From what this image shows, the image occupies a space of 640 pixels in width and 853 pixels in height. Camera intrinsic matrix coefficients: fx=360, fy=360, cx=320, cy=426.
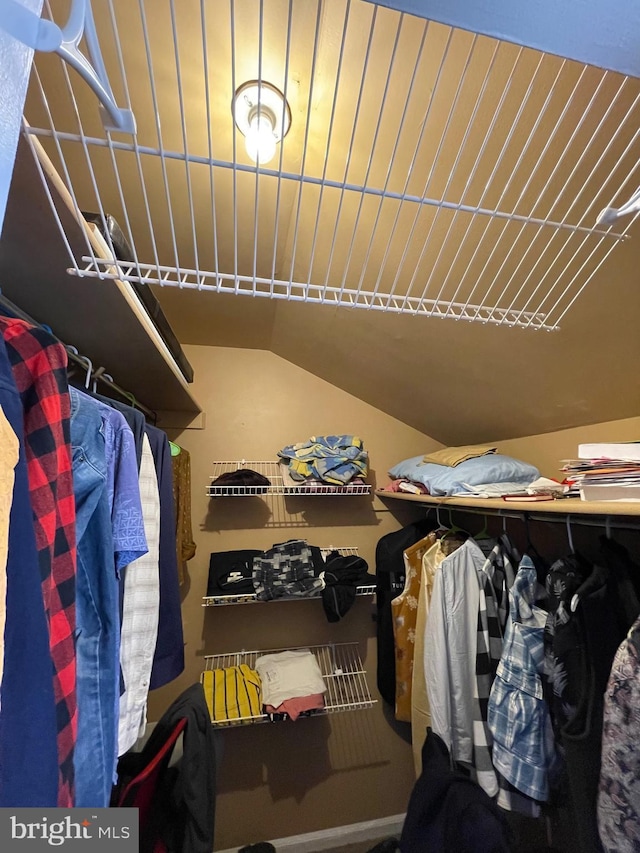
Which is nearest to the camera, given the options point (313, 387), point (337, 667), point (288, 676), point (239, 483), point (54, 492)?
point (54, 492)

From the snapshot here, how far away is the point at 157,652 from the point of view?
0.92 meters

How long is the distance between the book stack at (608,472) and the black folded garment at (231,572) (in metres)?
1.26

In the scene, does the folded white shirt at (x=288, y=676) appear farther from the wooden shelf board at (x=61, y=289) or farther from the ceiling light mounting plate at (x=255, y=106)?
the ceiling light mounting plate at (x=255, y=106)

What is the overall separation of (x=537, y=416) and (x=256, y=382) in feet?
4.14

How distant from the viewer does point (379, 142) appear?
0.70m

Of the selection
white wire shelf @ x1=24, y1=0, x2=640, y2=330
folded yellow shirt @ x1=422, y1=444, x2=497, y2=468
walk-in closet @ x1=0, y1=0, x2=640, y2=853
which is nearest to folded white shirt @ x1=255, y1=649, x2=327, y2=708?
walk-in closet @ x1=0, y1=0, x2=640, y2=853

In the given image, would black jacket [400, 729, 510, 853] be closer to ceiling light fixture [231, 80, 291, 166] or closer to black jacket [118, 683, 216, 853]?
black jacket [118, 683, 216, 853]

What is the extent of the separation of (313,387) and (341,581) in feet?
3.15

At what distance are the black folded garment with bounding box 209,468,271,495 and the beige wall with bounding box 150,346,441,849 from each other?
0.51 ft

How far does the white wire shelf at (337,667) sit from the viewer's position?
1628 mm

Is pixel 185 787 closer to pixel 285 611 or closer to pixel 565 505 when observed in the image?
pixel 285 611

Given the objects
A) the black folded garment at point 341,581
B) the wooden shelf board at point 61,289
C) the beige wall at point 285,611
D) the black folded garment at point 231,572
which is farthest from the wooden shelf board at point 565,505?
the wooden shelf board at point 61,289

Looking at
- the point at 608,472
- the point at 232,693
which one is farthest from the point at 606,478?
the point at 232,693

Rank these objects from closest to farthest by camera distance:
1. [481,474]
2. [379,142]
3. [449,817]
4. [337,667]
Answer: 1. [379,142]
2. [449,817]
3. [481,474]
4. [337,667]
